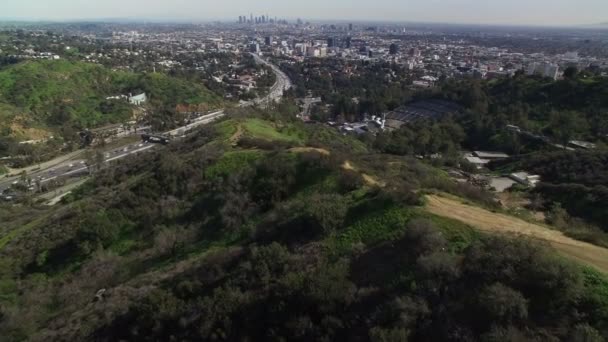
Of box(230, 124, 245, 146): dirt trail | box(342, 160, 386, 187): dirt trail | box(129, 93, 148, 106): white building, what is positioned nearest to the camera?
box(342, 160, 386, 187): dirt trail

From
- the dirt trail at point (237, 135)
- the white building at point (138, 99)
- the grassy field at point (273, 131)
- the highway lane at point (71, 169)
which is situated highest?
the dirt trail at point (237, 135)

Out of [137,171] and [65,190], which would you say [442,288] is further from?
[65,190]

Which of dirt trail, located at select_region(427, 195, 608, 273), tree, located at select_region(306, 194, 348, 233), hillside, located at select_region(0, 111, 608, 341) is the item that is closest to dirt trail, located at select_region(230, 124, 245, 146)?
hillside, located at select_region(0, 111, 608, 341)

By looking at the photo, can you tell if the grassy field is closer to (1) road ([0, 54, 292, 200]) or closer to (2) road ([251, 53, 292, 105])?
(1) road ([0, 54, 292, 200])

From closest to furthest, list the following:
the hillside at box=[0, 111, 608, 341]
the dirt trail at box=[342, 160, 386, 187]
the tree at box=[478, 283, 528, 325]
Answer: the tree at box=[478, 283, 528, 325] < the hillside at box=[0, 111, 608, 341] < the dirt trail at box=[342, 160, 386, 187]

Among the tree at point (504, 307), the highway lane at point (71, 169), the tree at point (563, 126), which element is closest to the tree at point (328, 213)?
the tree at point (504, 307)

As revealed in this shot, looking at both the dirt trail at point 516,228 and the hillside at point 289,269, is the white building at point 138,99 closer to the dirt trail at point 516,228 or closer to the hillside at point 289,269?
the hillside at point 289,269

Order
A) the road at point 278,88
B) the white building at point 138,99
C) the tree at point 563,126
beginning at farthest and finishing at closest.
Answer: the road at point 278,88, the white building at point 138,99, the tree at point 563,126

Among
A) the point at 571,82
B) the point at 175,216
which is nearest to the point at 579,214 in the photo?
the point at 175,216
